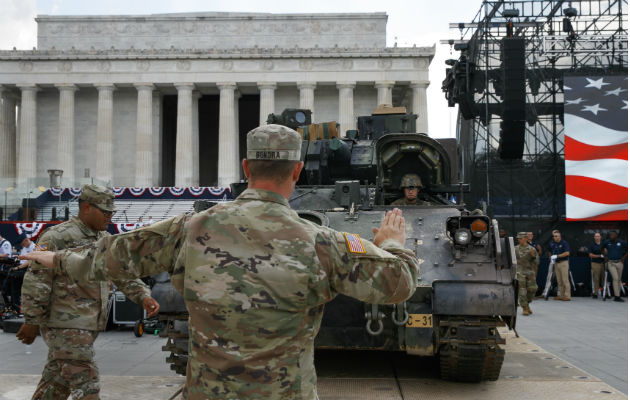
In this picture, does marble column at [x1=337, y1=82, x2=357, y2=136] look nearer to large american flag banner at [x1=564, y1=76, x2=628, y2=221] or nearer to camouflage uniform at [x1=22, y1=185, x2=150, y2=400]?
large american flag banner at [x1=564, y1=76, x2=628, y2=221]

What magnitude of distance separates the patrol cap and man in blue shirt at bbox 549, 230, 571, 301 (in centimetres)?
1580

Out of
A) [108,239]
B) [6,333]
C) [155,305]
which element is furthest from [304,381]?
[6,333]

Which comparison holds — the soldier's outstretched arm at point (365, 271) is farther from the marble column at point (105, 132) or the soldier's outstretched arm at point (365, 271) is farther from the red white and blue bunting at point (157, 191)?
the marble column at point (105, 132)

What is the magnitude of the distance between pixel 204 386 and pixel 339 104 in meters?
47.9

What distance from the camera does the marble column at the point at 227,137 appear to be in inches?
1882

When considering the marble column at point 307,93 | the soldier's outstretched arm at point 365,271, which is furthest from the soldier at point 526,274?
the marble column at point 307,93

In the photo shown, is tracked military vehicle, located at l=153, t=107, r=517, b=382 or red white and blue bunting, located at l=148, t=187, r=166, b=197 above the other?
red white and blue bunting, located at l=148, t=187, r=166, b=197

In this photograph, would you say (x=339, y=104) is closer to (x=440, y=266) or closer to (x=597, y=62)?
(x=597, y=62)

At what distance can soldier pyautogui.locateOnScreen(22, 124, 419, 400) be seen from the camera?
259 centimetres

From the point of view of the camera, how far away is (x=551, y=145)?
26.6 meters

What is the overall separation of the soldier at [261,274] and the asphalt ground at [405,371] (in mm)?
3570

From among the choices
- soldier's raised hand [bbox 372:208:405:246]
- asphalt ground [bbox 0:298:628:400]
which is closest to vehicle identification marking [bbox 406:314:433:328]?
asphalt ground [bbox 0:298:628:400]

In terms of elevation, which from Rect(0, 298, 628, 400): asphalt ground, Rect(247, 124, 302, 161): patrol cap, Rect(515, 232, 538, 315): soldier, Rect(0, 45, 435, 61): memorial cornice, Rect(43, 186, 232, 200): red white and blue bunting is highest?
Rect(0, 45, 435, 61): memorial cornice

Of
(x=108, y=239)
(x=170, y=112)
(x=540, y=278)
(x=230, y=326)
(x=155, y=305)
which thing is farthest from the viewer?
(x=170, y=112)
